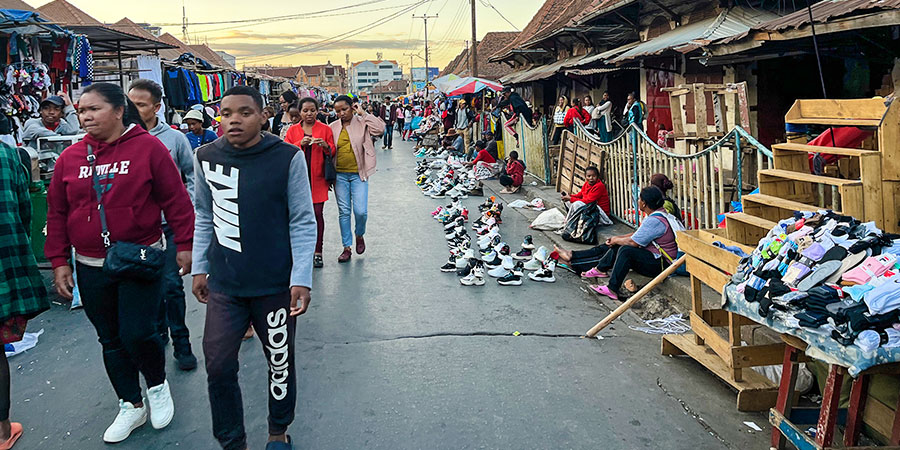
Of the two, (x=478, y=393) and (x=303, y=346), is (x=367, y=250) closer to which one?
(x=303, y=346)

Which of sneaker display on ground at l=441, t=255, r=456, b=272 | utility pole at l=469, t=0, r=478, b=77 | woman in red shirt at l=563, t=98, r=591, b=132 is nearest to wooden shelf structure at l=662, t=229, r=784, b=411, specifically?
sneaker display on ground at l=441, t=255, r=456, b=272

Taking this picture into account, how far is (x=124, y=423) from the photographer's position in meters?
3.60

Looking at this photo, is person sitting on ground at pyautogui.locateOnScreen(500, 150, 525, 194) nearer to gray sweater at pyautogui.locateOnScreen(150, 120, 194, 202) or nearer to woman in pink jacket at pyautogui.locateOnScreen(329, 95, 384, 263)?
woman in pink jacket at pyautogui.locateOnScreen(329, 95, 384, 263)

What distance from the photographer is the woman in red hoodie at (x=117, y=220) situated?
338 cm

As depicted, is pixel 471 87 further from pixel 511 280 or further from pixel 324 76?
pixel 324 76

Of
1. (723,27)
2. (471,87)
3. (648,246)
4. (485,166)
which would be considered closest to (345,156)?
(648,246)

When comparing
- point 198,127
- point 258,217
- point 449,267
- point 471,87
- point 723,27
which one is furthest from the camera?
point 471,87

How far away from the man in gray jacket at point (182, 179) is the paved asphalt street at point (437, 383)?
0.54ft

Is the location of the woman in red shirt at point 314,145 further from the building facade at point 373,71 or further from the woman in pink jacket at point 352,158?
the building facade at point 373,71

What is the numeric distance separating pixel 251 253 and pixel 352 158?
4495mm

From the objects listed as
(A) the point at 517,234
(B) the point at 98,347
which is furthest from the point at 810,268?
(A) the point at 517,234

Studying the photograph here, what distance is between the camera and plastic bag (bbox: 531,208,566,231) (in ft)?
31.3

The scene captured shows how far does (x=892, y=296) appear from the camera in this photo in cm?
263

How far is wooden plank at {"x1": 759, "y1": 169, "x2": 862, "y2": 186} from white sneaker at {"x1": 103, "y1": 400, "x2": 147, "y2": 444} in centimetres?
386
